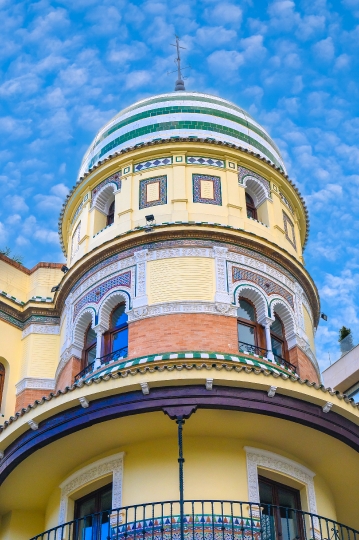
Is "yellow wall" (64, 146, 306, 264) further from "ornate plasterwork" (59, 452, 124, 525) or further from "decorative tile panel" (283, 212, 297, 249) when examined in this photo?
"ornate plasterwork" (59, 452, 124, 525)

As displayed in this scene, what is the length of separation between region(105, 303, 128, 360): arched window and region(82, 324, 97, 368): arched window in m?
0.57

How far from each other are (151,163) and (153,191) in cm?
96

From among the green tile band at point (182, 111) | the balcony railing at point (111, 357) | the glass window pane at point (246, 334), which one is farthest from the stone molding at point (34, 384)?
the green tile band at point (182, 111)

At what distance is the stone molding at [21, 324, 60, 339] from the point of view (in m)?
22.1

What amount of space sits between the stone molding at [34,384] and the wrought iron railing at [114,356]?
8.50 feet

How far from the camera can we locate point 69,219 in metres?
24.4

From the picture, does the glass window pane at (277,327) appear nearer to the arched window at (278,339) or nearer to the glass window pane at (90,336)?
the arched window at (278,339)

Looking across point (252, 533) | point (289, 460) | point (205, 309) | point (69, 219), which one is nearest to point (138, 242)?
point (205, 309)

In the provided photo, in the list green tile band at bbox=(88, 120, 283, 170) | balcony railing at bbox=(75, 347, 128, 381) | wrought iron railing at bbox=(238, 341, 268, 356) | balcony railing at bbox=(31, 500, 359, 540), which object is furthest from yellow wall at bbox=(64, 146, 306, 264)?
balcony railing at bbox=(31, 500, 359, 540)

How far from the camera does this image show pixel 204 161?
73.3 ft

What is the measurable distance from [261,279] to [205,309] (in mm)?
1917

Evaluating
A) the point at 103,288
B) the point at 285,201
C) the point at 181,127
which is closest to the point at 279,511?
the point at 103,288

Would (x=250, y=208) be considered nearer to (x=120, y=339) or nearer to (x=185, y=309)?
(x=185, y=309)

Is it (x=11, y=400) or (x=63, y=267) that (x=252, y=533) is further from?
(x=63, y=267)
